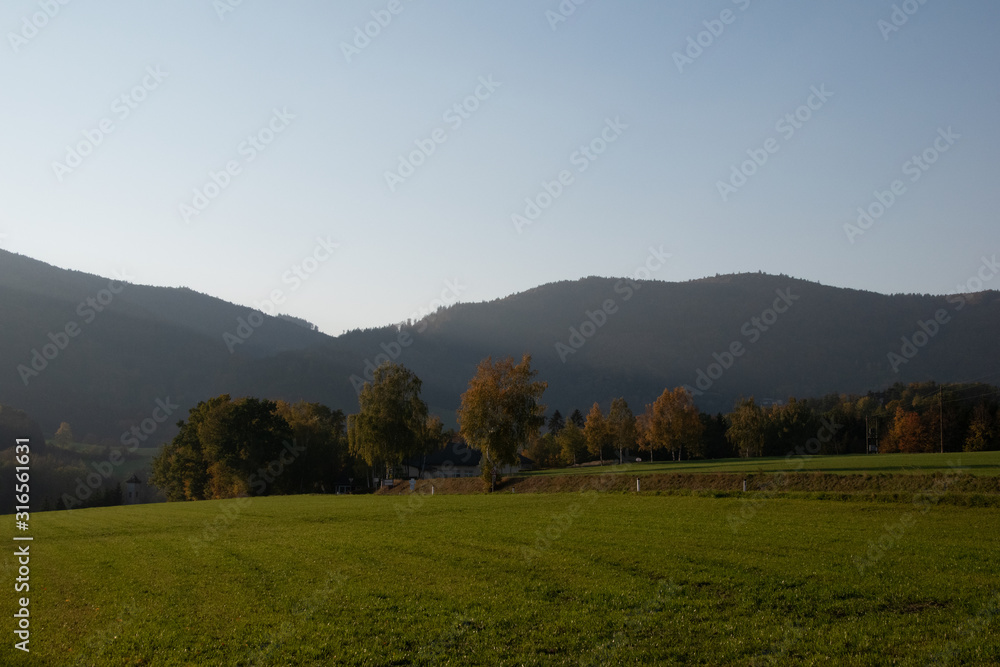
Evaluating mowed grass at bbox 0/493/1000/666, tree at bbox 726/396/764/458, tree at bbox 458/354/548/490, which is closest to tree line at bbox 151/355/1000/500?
tree at bbox 458/354/548/490

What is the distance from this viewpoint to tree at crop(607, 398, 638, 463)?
11725 cm

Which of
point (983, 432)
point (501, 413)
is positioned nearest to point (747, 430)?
point (983, 432)

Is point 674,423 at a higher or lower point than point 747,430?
higher

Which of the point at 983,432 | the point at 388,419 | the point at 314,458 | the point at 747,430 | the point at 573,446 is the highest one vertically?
the point at 388,419

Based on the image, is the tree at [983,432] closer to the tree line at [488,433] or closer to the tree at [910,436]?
the tree line at [488,433]

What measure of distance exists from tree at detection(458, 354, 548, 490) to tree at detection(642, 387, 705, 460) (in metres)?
40.8

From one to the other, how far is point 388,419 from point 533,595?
68.5 metres

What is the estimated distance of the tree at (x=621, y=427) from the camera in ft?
385

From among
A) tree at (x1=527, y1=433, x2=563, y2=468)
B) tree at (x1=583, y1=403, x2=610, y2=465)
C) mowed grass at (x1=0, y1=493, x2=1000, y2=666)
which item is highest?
tree at (x1=583, y1=403, x2=610, y2=465)

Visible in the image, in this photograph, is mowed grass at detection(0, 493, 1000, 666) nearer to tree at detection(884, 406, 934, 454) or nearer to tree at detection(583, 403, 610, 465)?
tree at detection(583, 403, 610, 465)

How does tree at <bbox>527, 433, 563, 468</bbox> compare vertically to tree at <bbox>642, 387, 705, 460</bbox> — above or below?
below

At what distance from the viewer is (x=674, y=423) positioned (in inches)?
4163

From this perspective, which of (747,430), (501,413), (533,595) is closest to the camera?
(533,595)

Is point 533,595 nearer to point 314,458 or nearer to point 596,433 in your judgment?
point 314,458
